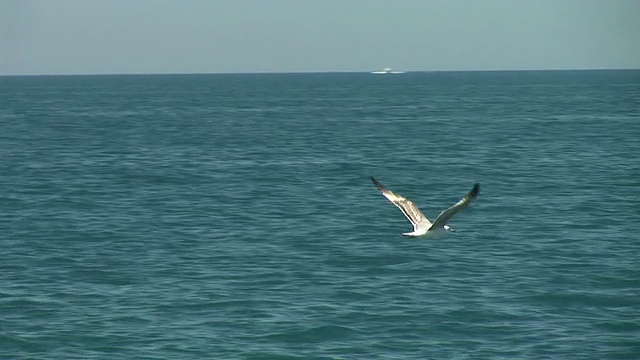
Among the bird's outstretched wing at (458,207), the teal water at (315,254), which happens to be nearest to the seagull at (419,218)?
the bird's outstretched wing at (458,207)

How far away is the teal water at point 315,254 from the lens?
22641 millimetres

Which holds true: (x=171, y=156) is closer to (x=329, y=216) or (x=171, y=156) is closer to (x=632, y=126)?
(x=329, y=216)

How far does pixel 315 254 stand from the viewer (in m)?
31.1

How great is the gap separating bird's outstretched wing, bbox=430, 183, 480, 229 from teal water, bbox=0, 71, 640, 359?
2.43 m

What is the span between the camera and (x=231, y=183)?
4966cm

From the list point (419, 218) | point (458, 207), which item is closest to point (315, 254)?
point (419, 218)

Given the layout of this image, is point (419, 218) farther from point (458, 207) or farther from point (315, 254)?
point (315, 254)

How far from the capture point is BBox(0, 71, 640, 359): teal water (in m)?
22.6

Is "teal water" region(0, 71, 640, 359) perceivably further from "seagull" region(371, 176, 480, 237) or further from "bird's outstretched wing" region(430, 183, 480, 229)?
"bird's outstretched wing" region(430, 183, 480, 229)

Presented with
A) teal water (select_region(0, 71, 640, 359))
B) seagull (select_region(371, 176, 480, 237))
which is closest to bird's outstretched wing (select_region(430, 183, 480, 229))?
seagull (select_region(371, 176, 480, 237))

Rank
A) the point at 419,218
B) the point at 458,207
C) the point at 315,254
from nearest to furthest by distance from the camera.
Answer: the point at 458,207 < the point at 419,218 < the point at 315,254

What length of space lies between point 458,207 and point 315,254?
39.5ft

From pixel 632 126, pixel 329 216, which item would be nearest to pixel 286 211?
pixel 329 216

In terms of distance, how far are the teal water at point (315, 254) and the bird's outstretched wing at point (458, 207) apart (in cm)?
243
